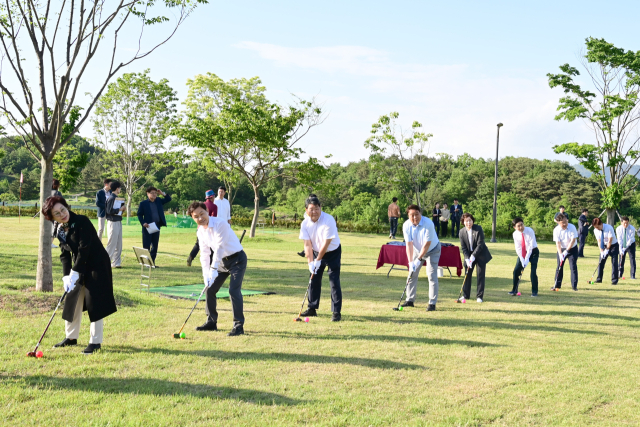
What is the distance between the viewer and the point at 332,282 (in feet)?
26.2

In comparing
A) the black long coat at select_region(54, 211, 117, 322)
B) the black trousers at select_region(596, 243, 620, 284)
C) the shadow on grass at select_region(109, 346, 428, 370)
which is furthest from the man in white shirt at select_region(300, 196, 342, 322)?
the black trousers at select_region(596, 243, 620, 284)

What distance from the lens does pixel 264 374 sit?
523 cm

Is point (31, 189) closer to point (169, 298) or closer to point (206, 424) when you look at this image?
point (169, 298)

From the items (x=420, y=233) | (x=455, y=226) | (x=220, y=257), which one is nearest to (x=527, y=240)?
(x=420, y=233)

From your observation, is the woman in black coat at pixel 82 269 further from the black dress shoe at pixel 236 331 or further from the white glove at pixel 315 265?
the white glove at pixel 315 265

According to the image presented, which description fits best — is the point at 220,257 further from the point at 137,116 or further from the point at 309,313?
the point at 137,116

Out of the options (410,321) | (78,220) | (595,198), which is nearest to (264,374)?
(78,220)

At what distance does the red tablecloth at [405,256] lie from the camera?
13.1m

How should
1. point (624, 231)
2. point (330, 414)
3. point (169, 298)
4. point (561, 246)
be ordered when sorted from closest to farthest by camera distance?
point (330, 414) < point (169, 298) < point (561, 246) < point (624, 231)

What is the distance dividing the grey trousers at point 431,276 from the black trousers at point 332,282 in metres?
1.76

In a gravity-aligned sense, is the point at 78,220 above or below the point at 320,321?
above

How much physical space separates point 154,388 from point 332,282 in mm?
3699

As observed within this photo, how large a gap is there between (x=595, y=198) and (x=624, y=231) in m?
49.7

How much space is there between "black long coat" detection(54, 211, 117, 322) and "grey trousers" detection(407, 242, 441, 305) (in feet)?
16.8
